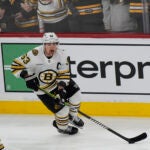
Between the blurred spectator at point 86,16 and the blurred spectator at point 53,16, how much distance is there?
0.06 meters

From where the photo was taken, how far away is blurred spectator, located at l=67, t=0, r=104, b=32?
6480mm

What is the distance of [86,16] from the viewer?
21.4ft

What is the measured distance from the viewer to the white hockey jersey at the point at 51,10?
6.63 metres

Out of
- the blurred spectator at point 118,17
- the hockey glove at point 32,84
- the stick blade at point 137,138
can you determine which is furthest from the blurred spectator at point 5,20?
the stick blade at point 137,138

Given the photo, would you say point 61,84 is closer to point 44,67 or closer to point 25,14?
point 44,67

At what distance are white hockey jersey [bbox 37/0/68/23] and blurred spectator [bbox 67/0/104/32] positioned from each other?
8 centimetres

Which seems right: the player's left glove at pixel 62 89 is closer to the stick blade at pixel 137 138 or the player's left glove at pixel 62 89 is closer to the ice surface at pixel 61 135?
the ice surface at pixel 61 135

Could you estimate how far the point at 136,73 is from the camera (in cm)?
638

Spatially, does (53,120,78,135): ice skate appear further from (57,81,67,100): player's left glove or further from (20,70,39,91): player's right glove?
(20,70,39,91): player's right glove

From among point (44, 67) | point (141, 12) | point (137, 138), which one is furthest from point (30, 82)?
point (141, 12)

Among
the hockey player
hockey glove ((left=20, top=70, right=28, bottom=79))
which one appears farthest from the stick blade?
hockey glove ((left=20, top=70, right=28, bottom=79))

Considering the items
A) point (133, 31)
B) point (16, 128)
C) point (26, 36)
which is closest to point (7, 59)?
point (26, 36)

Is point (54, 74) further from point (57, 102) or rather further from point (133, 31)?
point (133, 31)

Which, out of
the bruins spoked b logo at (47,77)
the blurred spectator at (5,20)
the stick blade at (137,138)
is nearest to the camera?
the stick blade at (137,138)
